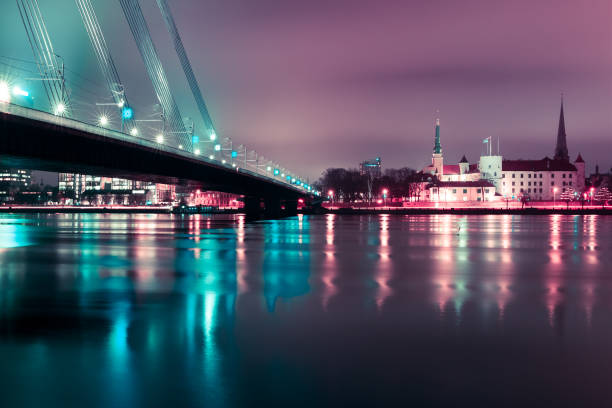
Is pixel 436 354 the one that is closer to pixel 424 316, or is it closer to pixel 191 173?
pixel 424 316

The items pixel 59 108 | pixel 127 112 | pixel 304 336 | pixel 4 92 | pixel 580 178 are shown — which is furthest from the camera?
pixel 580 178

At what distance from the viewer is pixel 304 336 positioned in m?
10.6

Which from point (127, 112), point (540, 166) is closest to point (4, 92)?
point (127, 112)

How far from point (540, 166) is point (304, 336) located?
197351 mm

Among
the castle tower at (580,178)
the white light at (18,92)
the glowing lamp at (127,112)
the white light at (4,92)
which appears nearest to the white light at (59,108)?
the white light at (18,92)

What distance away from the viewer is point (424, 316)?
40.7 ft

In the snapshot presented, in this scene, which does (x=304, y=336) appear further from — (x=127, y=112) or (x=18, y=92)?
(x=127, y=112)

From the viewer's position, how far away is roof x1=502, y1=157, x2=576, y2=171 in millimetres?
186000

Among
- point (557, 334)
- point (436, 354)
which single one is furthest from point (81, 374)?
point (557, 334)

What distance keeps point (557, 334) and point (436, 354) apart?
327 cm

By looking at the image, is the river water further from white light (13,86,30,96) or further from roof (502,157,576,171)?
roof (502,157,576,171)

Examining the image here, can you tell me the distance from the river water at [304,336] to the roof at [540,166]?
178 meters

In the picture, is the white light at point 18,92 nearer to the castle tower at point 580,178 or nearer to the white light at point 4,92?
the white light at point 4,92

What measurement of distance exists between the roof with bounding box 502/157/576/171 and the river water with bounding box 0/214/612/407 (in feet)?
584
